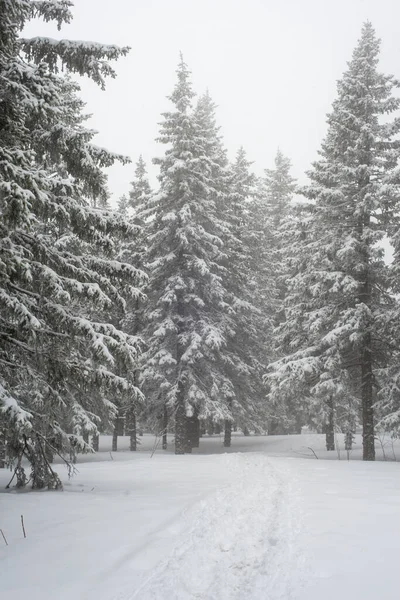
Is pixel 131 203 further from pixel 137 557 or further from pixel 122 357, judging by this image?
pixel 137 557

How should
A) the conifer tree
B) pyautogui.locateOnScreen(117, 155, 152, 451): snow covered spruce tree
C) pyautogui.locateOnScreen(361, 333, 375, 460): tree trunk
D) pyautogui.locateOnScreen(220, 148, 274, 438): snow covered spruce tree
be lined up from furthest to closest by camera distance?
1. the conifer tree
2. pyautogui.locateOnScreen(220, 148, 274, 438): snow covered spruce tree
3. pyautogui.locateOnScreen(117, 155, 152, 451): snow covered spruce tree
4. pyautogui.locateOnScreen(361, 333, 375, 460): tree trunk

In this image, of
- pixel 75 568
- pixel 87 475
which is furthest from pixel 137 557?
pixel 87 475

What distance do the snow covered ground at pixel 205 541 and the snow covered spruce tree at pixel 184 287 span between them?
8628 mm

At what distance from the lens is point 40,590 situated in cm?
471

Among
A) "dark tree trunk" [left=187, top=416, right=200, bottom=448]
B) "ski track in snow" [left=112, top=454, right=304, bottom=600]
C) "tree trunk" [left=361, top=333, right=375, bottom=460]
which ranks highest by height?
"tree trunk" [left=361, top=333, right=375, bottom=460]

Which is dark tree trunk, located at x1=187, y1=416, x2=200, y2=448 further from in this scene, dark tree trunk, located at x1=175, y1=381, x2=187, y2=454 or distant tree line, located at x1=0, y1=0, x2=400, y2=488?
dark tree trunk, located at x1=175, y1=381, x2=187, y2=454

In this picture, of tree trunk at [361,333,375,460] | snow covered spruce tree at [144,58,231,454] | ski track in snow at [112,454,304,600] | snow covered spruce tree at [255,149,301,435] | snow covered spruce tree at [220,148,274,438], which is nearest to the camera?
ski track in snow at [112,454,304,600]

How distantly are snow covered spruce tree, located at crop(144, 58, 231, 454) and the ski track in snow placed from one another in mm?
10643

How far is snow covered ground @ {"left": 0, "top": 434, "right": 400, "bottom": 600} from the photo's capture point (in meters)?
4.78

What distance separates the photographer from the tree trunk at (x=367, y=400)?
16.5 meters

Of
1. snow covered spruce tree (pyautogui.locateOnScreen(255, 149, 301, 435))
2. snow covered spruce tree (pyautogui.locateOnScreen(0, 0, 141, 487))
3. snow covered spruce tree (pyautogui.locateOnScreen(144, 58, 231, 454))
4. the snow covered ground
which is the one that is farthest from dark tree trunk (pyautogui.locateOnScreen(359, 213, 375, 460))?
snow covered spruce tree (pyautogui.locateOnScreen(0, 0, 141, 487))

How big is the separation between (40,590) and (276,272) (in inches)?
1037

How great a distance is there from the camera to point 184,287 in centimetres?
2022

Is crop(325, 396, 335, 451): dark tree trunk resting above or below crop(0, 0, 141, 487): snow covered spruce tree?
below
